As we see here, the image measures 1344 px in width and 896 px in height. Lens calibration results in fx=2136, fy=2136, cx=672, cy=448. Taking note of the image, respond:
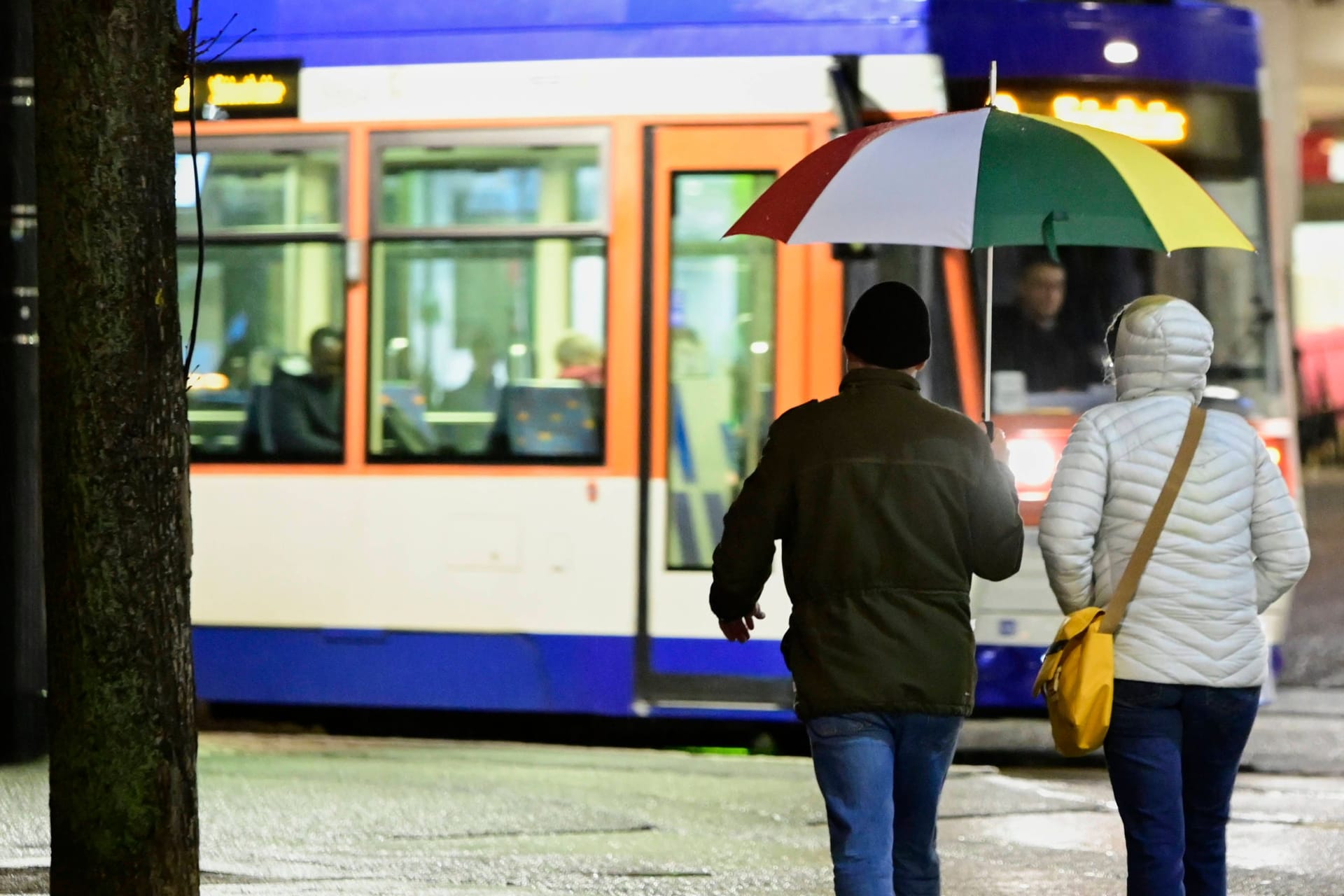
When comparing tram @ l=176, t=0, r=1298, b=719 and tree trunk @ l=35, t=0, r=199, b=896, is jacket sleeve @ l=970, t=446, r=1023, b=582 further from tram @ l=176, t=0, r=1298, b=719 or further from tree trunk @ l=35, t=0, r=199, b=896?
tram @ l=176, t=0, r=1298, b=719

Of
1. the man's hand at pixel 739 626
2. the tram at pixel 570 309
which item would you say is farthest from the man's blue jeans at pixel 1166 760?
the tram at pixel 570 309

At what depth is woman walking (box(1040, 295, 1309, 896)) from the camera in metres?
4.43

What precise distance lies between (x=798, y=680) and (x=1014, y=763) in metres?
4.92

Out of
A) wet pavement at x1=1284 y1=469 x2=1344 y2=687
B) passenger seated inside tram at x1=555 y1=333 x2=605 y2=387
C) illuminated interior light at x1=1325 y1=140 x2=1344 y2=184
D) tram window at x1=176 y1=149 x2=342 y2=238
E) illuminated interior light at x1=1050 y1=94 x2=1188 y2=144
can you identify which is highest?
illuminated interior light at x1=1325 y1=140 x2=1344 y2=184

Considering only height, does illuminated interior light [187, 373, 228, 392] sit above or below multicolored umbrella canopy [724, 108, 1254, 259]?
below

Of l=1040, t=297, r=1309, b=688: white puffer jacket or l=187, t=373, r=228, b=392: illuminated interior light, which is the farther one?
l=187, t=373, r=228, b=392: illuminated interior light

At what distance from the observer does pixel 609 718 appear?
1037 cm

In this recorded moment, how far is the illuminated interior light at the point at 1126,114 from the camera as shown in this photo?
8.52 meters

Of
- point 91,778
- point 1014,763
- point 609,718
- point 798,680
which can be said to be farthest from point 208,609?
point 798,680

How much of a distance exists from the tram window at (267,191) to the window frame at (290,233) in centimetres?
1

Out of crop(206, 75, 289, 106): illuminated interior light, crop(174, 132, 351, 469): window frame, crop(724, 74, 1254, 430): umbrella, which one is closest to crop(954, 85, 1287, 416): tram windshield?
crop(174, 132, 351, 469): window frame

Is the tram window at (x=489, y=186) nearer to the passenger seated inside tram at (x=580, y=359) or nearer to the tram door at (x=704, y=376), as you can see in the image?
the tram door at (x=704, y=376)

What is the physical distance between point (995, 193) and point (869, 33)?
11.6ft

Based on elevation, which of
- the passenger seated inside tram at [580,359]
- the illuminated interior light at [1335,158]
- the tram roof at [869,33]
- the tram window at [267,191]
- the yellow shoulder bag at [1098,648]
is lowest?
the yellow shoulder bag at [1098,648]
